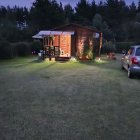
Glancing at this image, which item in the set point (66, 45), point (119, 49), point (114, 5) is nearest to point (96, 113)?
point (66, 45)

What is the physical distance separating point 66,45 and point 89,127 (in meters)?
23.4

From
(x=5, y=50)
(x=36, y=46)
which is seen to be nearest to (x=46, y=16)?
(x=36, y=46)

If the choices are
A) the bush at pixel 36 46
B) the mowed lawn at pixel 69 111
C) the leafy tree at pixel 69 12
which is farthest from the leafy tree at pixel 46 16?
the mowed lawn at pixel 69 111

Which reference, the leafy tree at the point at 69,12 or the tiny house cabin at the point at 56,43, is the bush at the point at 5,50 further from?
the leafy tree at the point at 69,12

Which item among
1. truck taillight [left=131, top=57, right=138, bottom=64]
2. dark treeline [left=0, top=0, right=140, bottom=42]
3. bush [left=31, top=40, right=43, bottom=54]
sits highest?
dark treeline [left=0, top=0, right=140, bottom=42]

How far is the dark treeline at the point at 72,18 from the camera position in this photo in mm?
51094

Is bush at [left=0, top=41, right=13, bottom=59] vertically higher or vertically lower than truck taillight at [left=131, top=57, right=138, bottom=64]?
lower

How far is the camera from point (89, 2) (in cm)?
9138

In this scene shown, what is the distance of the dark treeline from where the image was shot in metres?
51.1

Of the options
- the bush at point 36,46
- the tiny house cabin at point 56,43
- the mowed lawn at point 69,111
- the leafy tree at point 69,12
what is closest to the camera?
the mowed lawn at point 69,111

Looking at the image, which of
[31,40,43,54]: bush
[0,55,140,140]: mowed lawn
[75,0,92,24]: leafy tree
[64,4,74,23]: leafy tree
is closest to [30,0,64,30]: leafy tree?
[64,4,74,23]: leafy tree

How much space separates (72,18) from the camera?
272ft

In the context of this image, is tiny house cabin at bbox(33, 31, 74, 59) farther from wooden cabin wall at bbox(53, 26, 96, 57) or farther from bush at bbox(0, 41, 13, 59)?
bush at bbox(0, 41, 13, 59)

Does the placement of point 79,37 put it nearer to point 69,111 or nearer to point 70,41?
point 70,41
